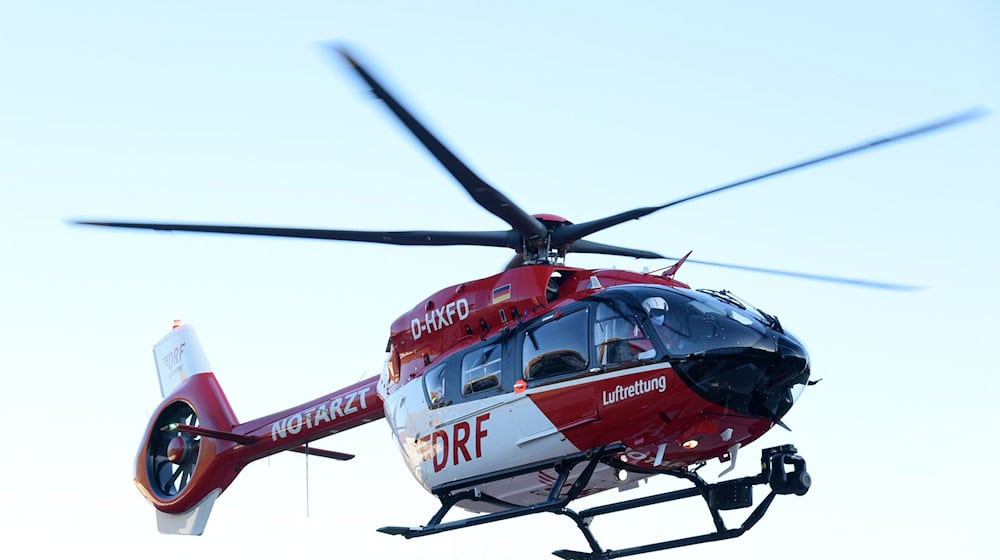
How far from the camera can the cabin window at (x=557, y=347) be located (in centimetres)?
1378

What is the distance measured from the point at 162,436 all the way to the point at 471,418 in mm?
8532

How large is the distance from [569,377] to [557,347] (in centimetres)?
42

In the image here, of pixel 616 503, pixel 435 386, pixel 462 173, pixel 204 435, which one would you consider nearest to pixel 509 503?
pixel 616 503

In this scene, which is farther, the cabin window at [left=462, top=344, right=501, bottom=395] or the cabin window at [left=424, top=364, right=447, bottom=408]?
the cabin window at [left=424, top=364, right=447, bottom=408]

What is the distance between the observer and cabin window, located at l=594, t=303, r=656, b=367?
13.2 m

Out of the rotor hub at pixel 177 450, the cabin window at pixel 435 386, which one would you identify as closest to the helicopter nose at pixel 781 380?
the cabin window at pixel 435 386

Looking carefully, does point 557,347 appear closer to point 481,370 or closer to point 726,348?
point 481,370

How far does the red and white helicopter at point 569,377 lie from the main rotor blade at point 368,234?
0.02 m

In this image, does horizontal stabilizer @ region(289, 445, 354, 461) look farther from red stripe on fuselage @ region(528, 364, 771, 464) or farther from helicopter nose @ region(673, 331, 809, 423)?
helicopter nose @ region(673, 331, 809, 423)

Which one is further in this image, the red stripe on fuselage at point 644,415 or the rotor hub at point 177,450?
the rotor hub at point 177,450

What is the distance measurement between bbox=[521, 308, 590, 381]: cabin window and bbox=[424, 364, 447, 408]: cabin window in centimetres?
167

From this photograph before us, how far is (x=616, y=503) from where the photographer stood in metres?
14.8

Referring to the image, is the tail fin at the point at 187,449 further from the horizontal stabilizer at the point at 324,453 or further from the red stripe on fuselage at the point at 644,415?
the red stripe on fuselage at the point at 644,415

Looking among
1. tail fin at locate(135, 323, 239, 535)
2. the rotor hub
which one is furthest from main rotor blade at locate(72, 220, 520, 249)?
the rotor hub
